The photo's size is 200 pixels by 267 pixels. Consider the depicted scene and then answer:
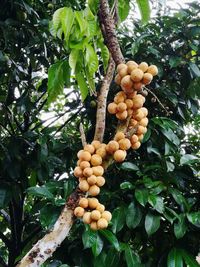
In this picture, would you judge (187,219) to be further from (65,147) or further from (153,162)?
(65,147)

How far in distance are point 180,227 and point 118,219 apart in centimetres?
23

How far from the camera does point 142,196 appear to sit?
1407mm

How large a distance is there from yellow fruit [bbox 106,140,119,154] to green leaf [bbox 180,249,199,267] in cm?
79

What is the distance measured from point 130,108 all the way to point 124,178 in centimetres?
102

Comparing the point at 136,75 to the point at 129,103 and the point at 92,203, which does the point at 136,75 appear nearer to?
the point at 129,103

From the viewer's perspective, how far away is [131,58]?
199 cm

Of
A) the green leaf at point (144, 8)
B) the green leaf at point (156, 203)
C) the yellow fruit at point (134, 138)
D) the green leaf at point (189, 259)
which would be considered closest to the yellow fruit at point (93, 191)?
the yellow fruit at point (134, 138)

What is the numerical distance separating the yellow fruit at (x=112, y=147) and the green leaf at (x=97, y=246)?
66cm

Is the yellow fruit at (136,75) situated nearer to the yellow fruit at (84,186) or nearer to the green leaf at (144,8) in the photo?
the yellow fruit at (84,186)

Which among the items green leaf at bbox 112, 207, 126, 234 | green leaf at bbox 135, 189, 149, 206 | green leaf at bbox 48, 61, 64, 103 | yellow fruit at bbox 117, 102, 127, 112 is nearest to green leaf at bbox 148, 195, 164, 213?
green leaf at bbox 135, 189, 149, 206

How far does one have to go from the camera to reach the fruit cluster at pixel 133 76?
0.73 metres

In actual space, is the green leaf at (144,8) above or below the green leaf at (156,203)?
above

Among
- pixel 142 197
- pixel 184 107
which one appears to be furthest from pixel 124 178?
pixel 184 107

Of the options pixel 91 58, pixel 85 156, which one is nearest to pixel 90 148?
pixel 85 156
